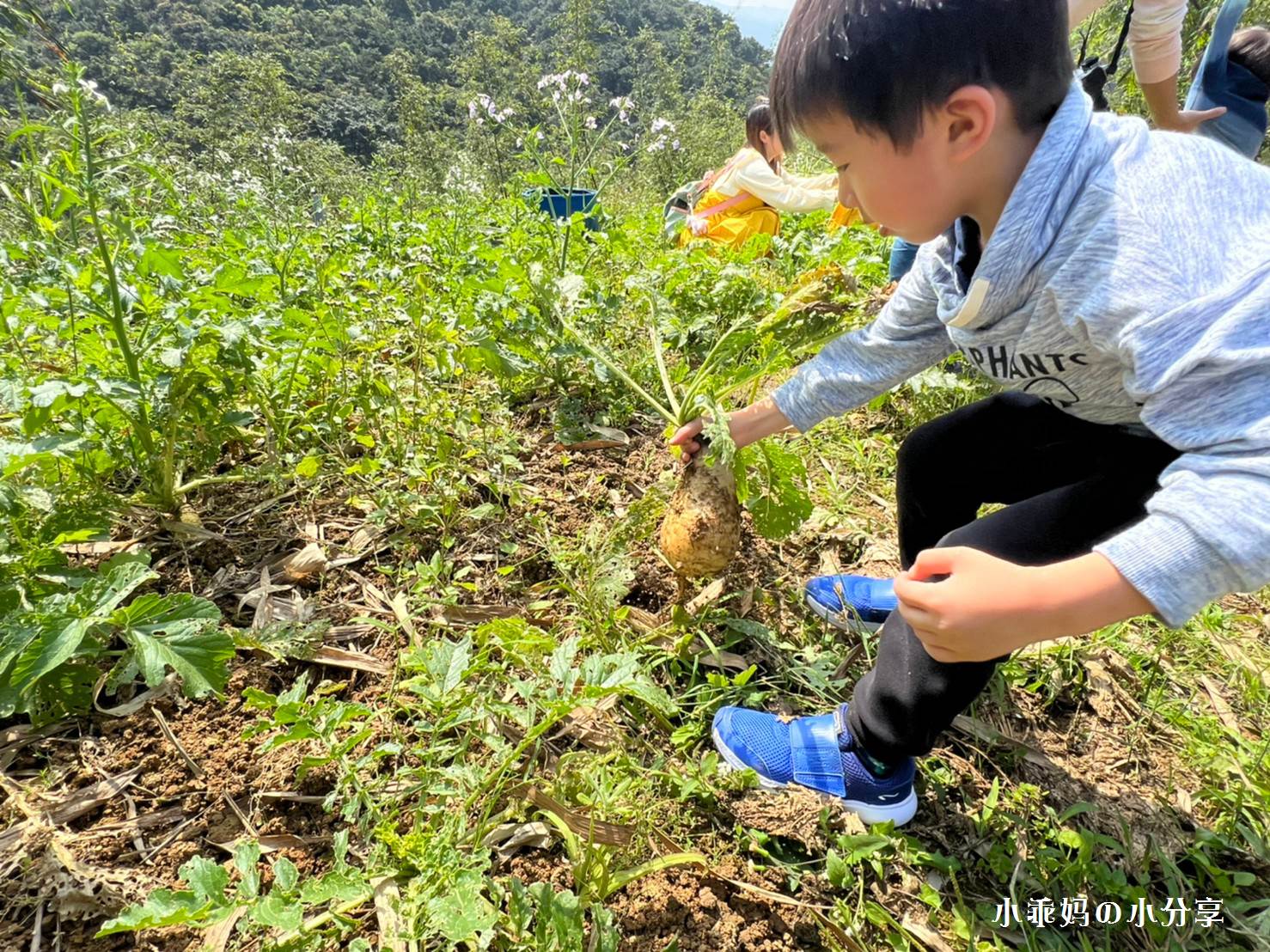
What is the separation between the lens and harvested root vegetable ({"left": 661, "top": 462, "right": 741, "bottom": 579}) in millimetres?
1779

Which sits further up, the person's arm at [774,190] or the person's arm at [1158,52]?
the person's arm at [1158,52]

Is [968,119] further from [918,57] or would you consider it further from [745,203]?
[745,203]

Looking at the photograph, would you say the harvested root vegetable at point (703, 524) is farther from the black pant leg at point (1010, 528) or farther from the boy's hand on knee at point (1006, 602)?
the boy's hand on knee at point (1006, 602)

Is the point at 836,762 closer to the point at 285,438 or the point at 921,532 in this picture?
the point at 921,532

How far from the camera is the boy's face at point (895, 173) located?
104 centimetres

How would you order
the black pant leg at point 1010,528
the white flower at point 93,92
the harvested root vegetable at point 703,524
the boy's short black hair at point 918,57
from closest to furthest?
1. the boy's short black hair at point 918,57
2. the black pant leg at point 1010,528
3. the white flower at point 93,92
4. the harvested root vegetable at point 703,524

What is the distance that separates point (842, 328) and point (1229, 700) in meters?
1.48

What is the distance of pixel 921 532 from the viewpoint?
5.61 ft

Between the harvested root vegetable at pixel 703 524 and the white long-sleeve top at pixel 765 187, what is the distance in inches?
172

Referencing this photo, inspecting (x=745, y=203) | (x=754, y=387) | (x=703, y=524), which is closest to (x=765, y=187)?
(x=745, y=203)

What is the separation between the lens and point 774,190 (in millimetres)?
5598

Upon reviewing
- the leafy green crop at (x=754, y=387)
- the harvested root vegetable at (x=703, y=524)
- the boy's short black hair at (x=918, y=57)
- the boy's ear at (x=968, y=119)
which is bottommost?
the harvested root vegetable at (x=703, y=524)

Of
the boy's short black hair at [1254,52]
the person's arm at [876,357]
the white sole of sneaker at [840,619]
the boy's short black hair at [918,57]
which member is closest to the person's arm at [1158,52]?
the boy's short black hair at [1254,52]

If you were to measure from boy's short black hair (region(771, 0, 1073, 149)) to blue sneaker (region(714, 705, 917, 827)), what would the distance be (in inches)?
48.6
